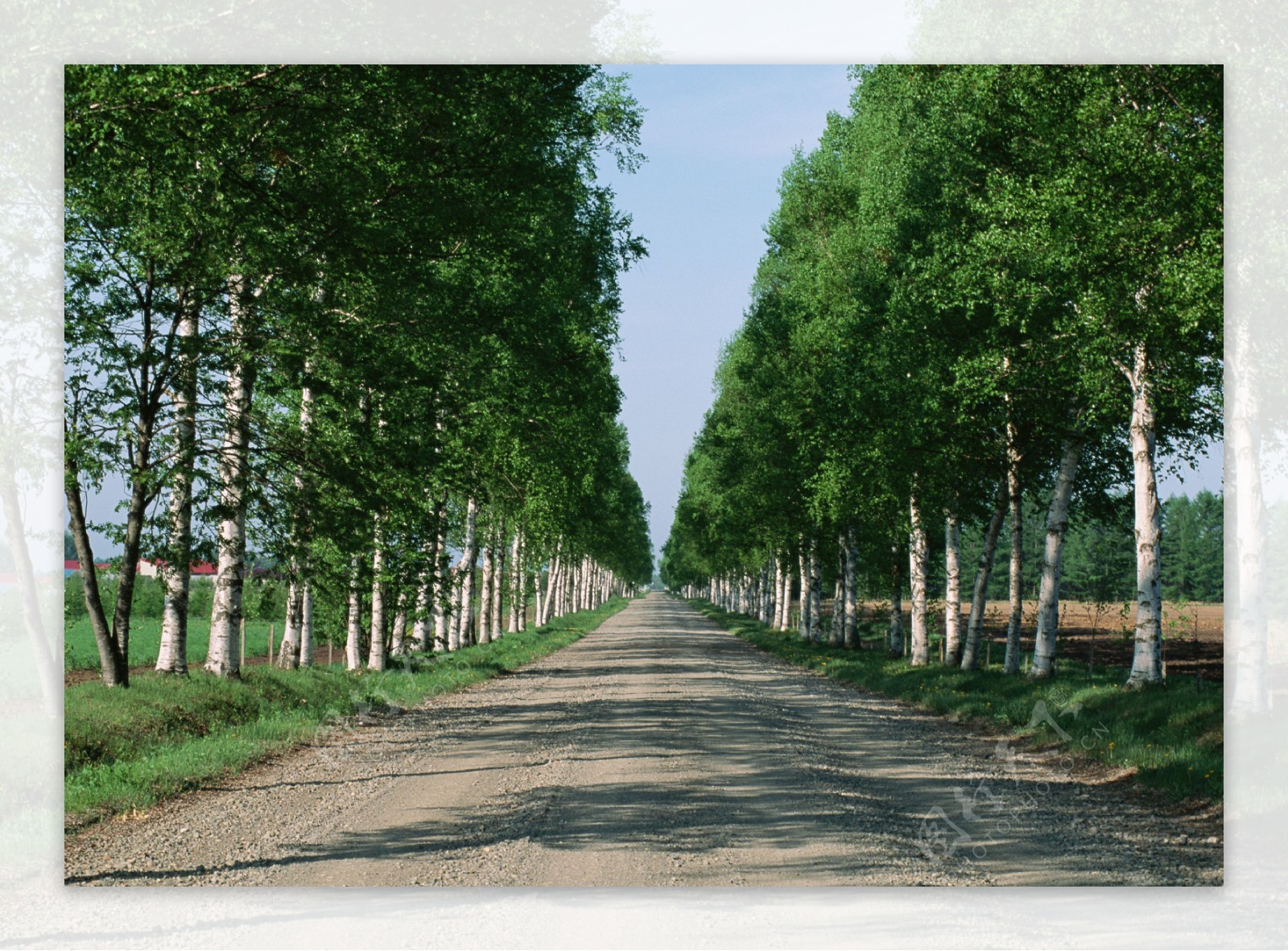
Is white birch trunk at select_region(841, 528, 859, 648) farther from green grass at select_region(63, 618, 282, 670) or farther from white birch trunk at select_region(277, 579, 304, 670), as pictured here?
green grass at select_region(63, 618, 282, 670)

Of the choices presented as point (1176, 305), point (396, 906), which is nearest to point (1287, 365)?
point (1176, 305)

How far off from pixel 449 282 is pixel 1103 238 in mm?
9230

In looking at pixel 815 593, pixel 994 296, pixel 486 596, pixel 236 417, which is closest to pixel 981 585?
pixel 994 296

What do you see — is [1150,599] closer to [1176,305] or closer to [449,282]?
[1176,305]

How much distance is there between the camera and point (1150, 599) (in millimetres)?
15703

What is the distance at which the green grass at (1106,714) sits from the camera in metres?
11.2

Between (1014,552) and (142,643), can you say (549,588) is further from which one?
(1014,552)

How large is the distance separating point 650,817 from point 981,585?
53.9 feet

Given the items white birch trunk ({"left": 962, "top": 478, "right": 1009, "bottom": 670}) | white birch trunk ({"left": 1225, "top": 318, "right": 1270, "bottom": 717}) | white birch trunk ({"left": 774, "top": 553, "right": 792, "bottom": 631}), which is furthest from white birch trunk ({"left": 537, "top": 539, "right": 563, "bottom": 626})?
white birch trunk ({"left": 1225, "top": 318, "right": 1270, "bottom": 717})

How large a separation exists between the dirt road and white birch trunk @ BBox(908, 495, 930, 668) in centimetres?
1033

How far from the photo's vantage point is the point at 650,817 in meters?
9.80

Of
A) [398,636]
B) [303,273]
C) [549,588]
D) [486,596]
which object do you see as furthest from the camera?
[549,588]

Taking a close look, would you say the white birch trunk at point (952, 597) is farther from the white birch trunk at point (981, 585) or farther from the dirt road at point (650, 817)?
the dirt road at point (650, 817)

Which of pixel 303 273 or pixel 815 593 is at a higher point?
pixel 303 273
